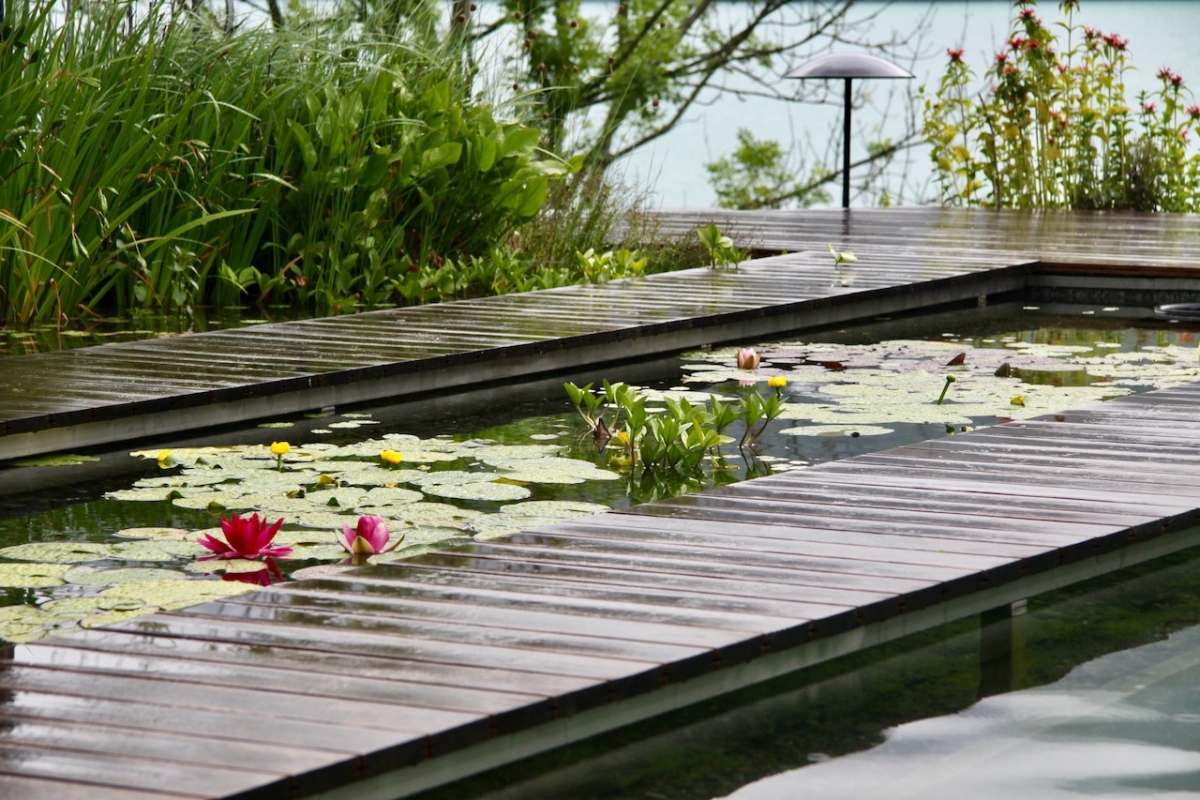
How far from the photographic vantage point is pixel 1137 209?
1091cm

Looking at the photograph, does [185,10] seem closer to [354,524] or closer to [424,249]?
[424,249]

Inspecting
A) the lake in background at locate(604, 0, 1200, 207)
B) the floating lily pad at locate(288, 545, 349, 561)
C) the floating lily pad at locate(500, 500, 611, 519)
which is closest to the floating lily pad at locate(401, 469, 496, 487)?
the floating lily pad at locate(500, 500, 611, 519)

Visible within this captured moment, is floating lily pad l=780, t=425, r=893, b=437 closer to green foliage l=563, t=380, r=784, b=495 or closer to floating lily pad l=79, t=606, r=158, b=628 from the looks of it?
green foliage l=563, t=380, r=784, b=495

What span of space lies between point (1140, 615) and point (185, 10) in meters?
4.89

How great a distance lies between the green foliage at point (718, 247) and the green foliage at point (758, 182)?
297 inches

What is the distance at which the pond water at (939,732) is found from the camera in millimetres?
2311

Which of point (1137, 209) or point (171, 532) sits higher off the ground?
point (1137, 209)

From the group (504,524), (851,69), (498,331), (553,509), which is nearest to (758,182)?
(851,69)

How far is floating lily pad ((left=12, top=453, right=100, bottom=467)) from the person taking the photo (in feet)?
13.4

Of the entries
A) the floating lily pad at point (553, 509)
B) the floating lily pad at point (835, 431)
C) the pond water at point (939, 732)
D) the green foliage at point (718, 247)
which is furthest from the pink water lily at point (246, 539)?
the green foliage at point (718, 247)

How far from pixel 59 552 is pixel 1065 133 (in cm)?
881

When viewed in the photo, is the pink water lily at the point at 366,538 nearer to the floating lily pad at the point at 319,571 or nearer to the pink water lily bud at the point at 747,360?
the floating lily pad at the point at 319,571

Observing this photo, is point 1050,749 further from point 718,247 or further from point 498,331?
point 718,247

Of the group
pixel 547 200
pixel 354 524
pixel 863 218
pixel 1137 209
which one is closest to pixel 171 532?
pixel 354 524
